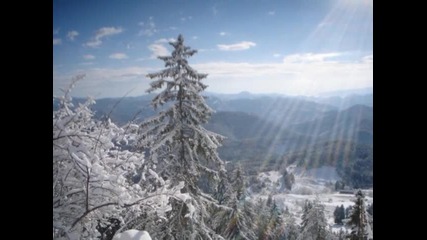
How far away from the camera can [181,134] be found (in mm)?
9781

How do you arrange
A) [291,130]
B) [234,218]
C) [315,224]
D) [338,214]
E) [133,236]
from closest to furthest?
[133,236]
[234,218]
[315,224]
[338,214]
[291,130]

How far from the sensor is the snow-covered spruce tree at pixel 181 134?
9680 millimetres

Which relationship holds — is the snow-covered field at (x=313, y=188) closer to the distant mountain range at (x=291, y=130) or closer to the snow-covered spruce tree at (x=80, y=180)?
the distant mountain range at (x=291, y=130)

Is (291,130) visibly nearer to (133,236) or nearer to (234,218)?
(234,218)

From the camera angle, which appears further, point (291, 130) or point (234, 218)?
point (291, 130)

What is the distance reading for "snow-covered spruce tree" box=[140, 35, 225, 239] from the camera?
968cm

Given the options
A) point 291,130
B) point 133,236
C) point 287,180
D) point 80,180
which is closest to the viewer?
point 133,236

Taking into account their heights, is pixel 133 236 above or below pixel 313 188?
above

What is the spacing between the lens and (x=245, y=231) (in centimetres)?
1631

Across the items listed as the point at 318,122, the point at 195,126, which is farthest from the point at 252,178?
the point at 195,126

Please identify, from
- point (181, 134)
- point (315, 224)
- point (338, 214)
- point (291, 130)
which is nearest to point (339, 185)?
point (291, 130)
